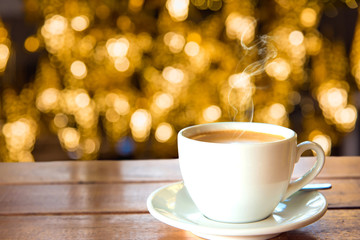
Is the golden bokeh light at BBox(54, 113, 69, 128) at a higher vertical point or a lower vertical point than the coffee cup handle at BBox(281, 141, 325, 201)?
lower

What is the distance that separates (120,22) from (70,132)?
500mm

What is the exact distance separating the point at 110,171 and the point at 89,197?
144 mm

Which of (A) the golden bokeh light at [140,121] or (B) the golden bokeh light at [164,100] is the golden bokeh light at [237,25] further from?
(A) the golden bokeh light at [140,121]

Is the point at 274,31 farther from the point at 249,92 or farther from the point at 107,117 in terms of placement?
the point at 107,117

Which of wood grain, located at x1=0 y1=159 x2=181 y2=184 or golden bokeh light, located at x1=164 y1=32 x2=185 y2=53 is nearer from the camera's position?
wood grain, located at x1=0 y1=159 x2=181 y2=184

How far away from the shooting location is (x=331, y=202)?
25.7 inches

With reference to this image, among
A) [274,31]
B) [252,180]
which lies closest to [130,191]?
[252,180]

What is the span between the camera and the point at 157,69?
1.89 metres

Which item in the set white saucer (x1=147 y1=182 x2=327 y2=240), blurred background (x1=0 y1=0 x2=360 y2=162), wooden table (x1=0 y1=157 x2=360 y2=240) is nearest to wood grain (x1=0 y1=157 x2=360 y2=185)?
wooden table (x1=0 y1=157 x2=360 y2=240)

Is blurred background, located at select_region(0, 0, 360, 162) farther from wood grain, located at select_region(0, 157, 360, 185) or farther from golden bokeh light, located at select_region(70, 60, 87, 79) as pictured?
wood grain, located at select_region(0, 157, 360, 185)

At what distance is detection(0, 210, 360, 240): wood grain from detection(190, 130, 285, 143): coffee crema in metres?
0.12

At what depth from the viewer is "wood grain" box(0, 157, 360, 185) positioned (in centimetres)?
78

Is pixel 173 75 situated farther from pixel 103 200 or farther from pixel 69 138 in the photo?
pixel 103 200

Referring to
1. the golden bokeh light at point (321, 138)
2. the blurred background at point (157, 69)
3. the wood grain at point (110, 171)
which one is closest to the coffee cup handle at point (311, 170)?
the wood grain at point (110, 171)
